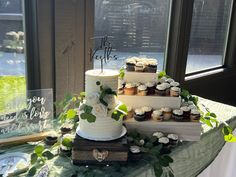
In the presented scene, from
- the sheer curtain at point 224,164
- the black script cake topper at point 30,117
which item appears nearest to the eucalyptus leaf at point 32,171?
the black script cake topper at point 30,117

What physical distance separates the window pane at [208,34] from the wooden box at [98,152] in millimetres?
1816

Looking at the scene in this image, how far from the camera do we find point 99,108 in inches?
33.3

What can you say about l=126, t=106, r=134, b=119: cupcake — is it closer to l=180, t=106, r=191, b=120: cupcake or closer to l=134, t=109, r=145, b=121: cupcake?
l=134, t=109, r=145, b=121: cupcake

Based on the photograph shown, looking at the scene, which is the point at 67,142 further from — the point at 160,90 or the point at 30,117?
the point at 160,90

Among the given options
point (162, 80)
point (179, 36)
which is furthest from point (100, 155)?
point (179, 36)

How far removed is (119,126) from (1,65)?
663 mm

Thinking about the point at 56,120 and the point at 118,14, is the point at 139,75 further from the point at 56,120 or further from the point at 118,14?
the point at 118,14

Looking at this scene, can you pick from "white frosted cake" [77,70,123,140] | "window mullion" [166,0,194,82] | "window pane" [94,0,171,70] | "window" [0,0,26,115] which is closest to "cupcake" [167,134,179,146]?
"white frosted cake" [77,70,123,140]

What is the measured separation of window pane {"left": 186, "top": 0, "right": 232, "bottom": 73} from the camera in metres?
2.50

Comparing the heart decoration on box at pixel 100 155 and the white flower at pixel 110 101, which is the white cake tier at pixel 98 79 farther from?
the heart decoration on box at pixel 100 155

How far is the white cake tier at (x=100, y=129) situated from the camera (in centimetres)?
86

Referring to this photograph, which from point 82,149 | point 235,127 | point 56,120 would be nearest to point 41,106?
point 56,120

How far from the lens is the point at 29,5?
1255 millimetres

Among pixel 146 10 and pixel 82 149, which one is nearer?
pixel 82 149
